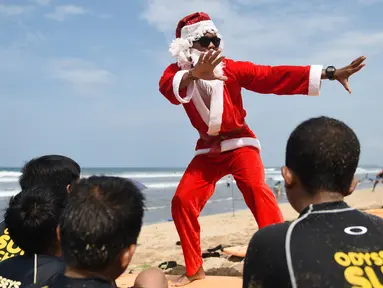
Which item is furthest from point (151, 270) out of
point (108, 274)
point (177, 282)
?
point (177, 282)

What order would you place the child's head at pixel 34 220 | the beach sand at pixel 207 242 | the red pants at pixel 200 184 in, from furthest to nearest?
the beach sand at pixel 207 242
the red pants at pixel 200 184
the child's head at pixel 34 220

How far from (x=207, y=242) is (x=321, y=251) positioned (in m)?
6.87

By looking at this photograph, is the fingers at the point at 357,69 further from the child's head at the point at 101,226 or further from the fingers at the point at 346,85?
the child's head at the point at 101,226

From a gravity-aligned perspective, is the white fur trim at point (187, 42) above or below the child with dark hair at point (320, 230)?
above

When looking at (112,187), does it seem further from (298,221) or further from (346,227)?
(346,227)

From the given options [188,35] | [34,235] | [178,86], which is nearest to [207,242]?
[188,35]

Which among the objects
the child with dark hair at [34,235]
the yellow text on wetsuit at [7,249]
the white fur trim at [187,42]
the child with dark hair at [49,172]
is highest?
the white fur trim at [187,42]

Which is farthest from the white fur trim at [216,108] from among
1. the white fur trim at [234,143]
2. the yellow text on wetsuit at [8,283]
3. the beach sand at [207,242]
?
the yellow text on wetsuit at [8,283]

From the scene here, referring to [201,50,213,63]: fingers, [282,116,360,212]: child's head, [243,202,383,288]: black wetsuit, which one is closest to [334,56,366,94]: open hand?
[201,50,213,63]: fingers

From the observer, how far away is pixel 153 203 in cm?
1805

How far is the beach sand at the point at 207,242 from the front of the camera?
564 centimetres

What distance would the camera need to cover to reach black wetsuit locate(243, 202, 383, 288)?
1.87 meters

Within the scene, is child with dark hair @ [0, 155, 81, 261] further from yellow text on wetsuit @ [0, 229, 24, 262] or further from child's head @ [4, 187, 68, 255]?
child's head @ [4, 187, 68, 255]

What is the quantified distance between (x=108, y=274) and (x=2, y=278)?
76cm
